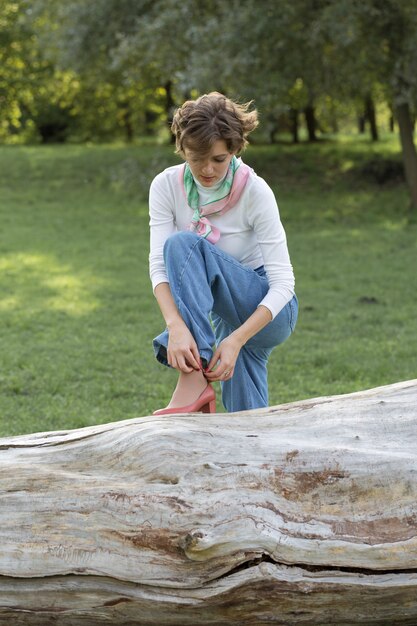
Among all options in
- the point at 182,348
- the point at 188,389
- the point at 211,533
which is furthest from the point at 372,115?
the point at 211,533

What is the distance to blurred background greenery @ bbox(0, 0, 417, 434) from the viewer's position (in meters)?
8.03

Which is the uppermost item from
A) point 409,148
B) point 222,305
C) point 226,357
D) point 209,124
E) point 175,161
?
point 209,124

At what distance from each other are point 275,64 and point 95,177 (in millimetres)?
6747

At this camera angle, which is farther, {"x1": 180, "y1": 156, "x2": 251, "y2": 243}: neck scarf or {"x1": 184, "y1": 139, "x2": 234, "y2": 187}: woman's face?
{"x1": 180, "y1": 156, "x2": 251, "y2": 243}: neck scarf

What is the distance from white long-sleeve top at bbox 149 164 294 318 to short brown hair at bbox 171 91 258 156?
1.08ft

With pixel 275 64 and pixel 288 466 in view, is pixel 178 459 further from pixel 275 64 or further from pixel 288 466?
pixel 275 64

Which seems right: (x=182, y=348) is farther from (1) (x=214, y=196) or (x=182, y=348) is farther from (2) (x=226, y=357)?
(1) (x=214, y=196)

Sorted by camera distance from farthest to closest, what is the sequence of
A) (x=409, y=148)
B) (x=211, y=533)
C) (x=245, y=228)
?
1. (x=409, y=148)
2. (x=245, y=228)
3. (x=211, y=533)

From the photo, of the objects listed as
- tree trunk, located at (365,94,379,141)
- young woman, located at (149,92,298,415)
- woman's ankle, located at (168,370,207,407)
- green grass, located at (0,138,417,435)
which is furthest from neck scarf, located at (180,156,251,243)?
tree trunk, located at (365,94,379,141)

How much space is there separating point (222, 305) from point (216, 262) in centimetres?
27

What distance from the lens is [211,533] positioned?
3.25m

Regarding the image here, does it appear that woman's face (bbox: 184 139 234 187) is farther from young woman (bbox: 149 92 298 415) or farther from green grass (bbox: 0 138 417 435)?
green grass (bbox: 0 138 417 435)

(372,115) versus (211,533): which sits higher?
(211,533)

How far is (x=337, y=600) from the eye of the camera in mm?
3312
